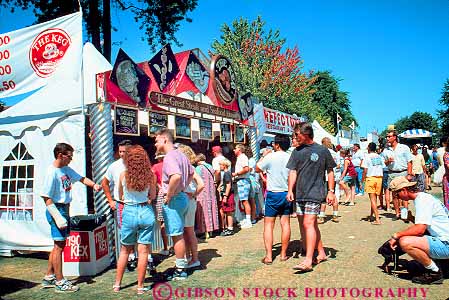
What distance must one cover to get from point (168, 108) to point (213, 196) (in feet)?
6.91

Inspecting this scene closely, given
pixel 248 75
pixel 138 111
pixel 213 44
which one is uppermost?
pixel 213 44

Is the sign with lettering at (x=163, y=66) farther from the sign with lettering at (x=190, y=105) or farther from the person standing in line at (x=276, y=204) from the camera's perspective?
the person standing in line at (x=276, y=204)

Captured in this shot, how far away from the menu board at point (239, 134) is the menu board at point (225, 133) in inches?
12.3

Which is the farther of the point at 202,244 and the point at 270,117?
the point at 270,117

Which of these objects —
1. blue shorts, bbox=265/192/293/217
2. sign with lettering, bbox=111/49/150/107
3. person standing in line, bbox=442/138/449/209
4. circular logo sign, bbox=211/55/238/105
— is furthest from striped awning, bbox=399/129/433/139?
blue shorts, bbox=265/192/293/217

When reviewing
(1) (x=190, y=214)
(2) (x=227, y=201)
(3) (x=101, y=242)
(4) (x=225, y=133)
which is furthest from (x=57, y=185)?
(4) (x=225, y=133)

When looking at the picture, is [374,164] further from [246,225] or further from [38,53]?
[38,53]

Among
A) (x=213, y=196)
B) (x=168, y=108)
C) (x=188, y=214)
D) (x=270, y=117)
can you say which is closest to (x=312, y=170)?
(x=188, y=214)

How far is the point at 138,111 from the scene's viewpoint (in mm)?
6262

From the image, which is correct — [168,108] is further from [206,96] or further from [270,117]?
[270,117]

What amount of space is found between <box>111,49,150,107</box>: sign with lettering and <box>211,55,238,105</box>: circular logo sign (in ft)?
9.03

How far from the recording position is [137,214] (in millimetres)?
4082

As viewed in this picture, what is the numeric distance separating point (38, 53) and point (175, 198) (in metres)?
3.38

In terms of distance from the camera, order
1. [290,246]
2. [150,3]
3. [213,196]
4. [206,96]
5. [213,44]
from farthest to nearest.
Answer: [213,44]
[150,3]
[206,96]
[213,196]
[290,246]
